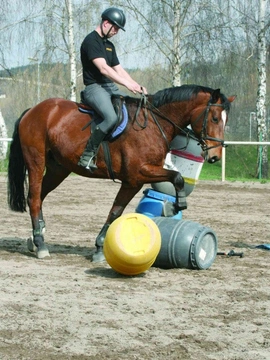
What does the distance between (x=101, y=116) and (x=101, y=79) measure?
494mm

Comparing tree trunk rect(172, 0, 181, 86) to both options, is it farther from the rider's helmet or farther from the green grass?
the rider's helmet

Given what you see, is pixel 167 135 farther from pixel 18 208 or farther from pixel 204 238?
pixel 18 208

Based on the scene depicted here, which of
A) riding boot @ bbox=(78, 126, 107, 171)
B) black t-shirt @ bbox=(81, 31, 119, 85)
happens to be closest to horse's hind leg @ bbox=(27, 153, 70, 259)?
riding boot @ bbox=(78, 126, 107, 171)

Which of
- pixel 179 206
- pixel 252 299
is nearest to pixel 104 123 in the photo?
pixel 179 206

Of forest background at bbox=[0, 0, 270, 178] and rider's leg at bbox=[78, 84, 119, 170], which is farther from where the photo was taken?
forest background at bbox=[0, 0, 270, 178]

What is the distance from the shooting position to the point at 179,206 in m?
8.44

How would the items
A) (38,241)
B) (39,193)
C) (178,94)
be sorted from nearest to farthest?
(178,94) → (38,241) → (39,193)

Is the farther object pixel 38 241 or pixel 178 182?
pixel 38 241

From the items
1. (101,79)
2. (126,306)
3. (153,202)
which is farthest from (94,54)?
(126,306)

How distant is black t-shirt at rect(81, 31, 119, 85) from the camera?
8.59m

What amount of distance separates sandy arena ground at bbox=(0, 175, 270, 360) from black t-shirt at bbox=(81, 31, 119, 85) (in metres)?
2.21

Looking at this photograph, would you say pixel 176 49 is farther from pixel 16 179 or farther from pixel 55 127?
pixel 55 127

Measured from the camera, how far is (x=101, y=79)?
28.8 feet

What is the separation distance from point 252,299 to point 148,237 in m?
1.35
